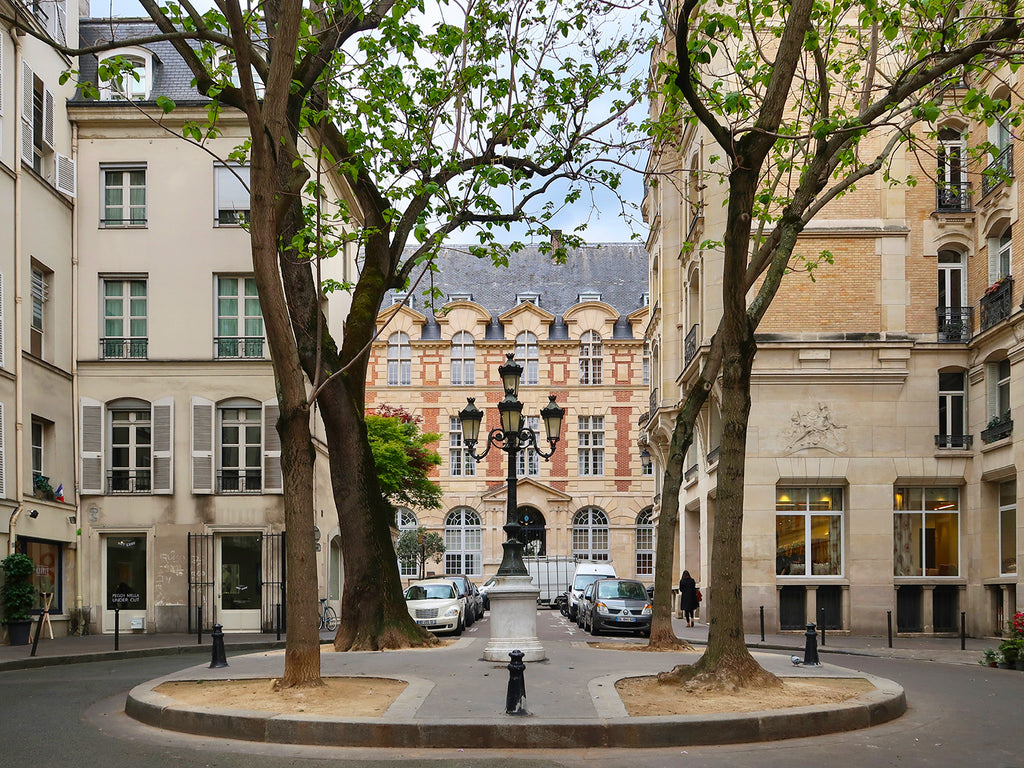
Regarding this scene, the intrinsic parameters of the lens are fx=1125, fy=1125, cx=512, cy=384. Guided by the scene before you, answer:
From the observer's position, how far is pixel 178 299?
94.0 feet

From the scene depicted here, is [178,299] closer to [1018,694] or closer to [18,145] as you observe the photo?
[18,145]

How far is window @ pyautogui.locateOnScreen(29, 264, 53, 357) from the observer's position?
2631 centimetres

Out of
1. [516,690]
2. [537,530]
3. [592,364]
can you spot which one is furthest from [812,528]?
[592,364]

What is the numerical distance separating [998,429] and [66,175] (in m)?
23.1

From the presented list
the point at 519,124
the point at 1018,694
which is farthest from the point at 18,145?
the point at 1018,694

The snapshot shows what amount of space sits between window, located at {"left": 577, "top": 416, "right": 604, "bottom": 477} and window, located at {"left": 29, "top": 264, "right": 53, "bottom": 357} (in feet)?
125

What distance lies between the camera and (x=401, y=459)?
42.2m

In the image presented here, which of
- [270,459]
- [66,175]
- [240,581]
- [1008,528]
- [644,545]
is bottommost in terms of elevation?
[644,545]

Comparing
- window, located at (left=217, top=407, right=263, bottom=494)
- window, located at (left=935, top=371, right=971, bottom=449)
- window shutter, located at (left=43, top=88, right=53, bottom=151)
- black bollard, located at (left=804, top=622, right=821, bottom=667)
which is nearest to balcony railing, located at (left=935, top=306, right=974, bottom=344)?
window, located at (left=935, top=371, right=971, bottom=449)

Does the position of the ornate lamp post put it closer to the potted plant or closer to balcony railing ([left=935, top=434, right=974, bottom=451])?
the potted plant

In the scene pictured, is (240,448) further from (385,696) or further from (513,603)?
(385,696)

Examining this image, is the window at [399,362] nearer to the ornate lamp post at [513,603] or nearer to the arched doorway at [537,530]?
the arched doorway at [537,530]

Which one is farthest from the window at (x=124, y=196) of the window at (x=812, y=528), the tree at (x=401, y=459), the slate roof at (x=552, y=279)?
the slate roof at (x=552, y=279)

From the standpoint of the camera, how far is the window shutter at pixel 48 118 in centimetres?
2689
